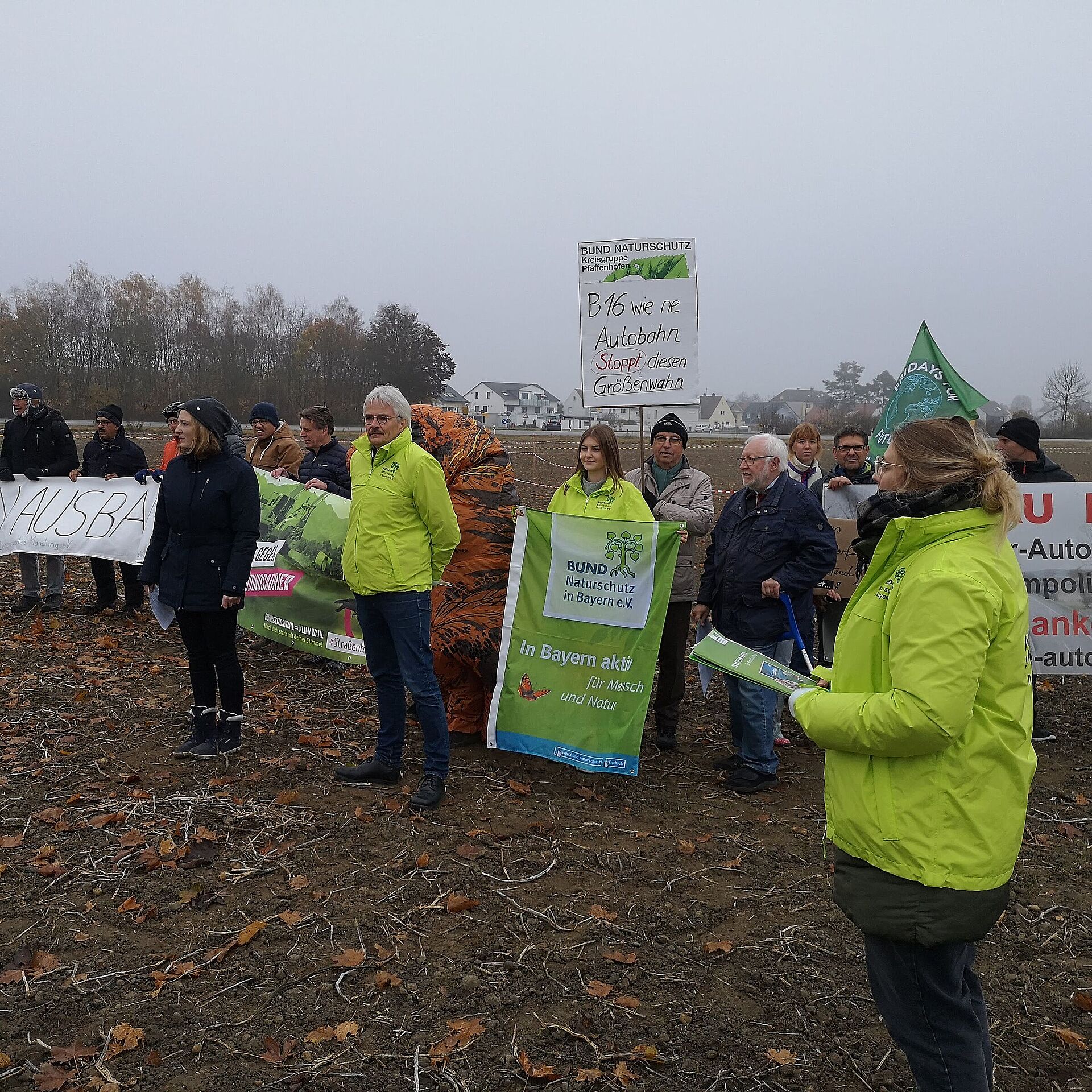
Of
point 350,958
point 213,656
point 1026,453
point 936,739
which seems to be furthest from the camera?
point 1026,453

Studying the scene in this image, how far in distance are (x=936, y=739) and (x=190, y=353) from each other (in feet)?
209

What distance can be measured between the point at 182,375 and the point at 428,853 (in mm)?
59784

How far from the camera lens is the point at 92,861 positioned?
14.1 feet

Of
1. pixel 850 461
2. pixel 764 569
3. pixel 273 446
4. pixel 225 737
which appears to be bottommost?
pixel 225 737

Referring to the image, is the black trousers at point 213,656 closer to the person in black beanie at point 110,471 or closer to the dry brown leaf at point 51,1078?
the dry brown leaf at point 51,1078

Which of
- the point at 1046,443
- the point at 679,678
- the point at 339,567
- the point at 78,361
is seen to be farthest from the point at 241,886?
the point at 78,361

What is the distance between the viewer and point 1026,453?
664cm

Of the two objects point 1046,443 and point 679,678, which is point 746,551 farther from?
point 1046,443

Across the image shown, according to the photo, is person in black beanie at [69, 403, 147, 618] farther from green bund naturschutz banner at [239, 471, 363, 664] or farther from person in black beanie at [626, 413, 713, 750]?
person in black beanie at [626, 413, 713, 750]

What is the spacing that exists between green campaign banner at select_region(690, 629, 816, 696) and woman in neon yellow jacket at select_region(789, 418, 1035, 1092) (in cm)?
22

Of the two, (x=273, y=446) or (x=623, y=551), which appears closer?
(x=623, y=551)

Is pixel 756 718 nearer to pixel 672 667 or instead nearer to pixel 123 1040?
pixel 672 667

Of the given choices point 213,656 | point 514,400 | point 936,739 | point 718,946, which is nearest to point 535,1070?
point 718,946

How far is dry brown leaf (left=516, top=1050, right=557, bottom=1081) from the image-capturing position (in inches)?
116
